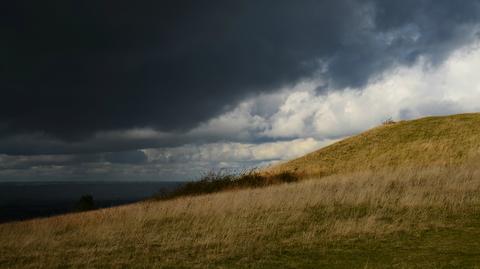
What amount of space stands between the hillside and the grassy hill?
9.84m

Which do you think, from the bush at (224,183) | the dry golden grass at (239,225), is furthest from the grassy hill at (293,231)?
the bush at (224,183)

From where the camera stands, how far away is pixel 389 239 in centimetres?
1434

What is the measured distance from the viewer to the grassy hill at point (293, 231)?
40.4 ft

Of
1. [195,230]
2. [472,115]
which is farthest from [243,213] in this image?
[472,115]

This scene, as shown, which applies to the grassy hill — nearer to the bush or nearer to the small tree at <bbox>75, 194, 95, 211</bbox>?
the bush

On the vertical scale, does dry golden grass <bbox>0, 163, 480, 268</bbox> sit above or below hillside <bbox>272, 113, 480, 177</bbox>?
below

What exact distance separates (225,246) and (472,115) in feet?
156

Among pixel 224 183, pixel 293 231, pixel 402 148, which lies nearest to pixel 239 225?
pixel 293 231

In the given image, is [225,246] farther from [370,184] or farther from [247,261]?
[370,184]

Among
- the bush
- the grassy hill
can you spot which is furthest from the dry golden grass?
the bush

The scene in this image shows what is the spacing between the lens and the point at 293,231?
1622 centimetres

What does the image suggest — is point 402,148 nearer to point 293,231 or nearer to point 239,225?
point 293,231

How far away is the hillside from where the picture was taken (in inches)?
1508

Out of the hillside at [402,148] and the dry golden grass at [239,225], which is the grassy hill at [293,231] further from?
the hillside at [402,148]
